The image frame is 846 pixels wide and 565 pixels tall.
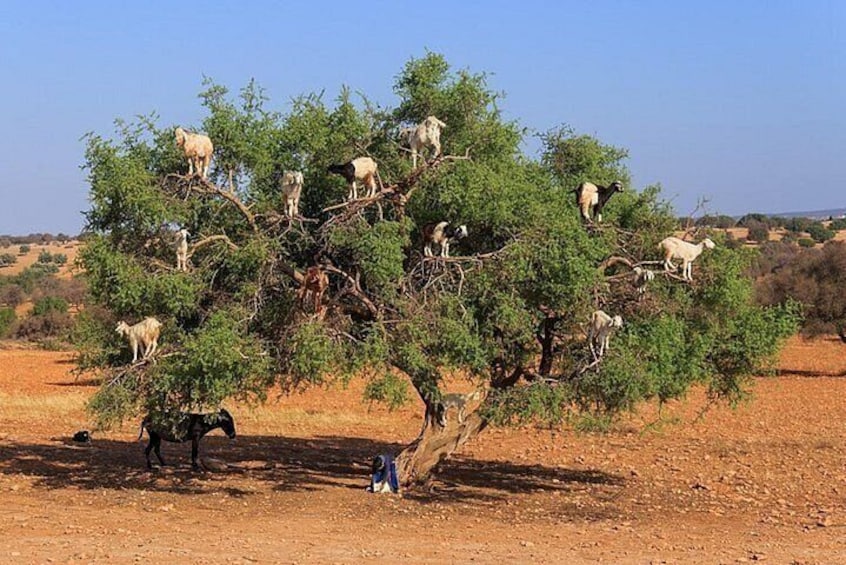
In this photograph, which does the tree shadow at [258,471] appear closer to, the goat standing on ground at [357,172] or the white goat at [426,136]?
the goat standing on ground at [357,172]

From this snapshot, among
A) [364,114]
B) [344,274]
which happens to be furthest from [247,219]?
[364,114]

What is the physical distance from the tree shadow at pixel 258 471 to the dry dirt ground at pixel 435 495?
57mm

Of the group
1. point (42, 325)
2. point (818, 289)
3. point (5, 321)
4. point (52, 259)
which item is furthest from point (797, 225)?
point (5, 321)

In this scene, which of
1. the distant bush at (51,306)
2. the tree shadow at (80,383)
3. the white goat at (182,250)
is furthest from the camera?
the distant bush at (51,306)

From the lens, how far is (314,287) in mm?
13156

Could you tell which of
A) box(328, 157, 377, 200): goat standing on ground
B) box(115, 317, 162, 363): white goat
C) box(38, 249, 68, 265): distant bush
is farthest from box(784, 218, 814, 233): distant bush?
box(115, 317, 162, 363): white goat

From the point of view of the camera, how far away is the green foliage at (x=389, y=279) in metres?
13.5

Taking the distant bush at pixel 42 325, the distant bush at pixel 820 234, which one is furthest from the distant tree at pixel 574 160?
the distant bush at pixel 820 234

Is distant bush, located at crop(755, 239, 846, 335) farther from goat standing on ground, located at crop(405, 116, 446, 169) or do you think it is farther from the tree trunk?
goat standing on ground, located at crop(405, 116, 446, 169)

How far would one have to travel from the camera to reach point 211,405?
1392cm

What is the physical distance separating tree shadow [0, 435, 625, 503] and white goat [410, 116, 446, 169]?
4.85m

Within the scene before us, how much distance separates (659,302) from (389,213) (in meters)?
3.84

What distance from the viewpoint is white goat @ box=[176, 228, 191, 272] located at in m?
13.6

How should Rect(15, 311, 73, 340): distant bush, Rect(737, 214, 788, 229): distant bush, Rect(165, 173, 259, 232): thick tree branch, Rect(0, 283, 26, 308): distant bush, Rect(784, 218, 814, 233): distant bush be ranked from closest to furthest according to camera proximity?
1. Rect(165, 173, 259, 232): thick tree branch
2. Rect(15, 311, 73, 340): distant bush
3. Rect(0, 283, 26, 308): distant bush
4. Rect(784, 218, 814, 233): distant bush
5. Rect(737, 214, 788, 229): distant bush
